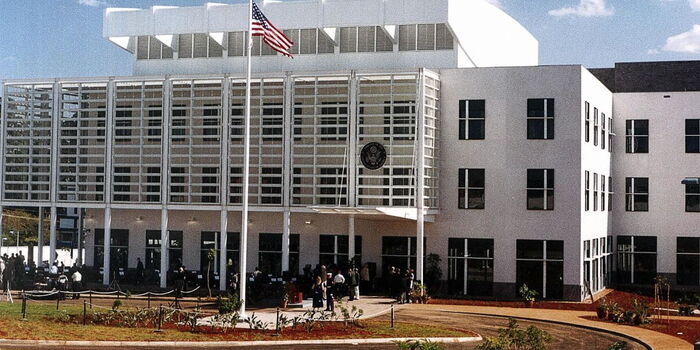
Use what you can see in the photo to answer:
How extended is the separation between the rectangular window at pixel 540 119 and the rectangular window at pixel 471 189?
298 cm

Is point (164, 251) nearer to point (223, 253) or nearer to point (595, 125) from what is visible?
point (223, 253)

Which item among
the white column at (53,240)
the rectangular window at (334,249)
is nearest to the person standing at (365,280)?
the rectangular window at (334,249)

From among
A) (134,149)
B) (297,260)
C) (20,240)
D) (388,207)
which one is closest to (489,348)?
(388,207)

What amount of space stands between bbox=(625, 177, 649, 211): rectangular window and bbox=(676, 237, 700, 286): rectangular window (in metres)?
2.65

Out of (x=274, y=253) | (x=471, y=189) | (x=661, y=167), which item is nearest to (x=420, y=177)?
(x=471, y=189)

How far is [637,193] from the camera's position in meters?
51.7

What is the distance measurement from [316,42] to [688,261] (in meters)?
23.0

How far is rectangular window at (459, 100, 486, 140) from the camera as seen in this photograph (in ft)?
144

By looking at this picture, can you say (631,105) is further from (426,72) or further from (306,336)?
(306,336)

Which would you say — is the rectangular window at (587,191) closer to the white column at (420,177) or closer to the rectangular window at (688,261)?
the white column at (420,177)

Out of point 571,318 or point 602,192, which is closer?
point 571,318

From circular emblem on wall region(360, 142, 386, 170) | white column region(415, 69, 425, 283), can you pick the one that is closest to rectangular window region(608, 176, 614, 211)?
white column region(415, 69, 425, 283)

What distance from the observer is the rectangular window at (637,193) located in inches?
2023

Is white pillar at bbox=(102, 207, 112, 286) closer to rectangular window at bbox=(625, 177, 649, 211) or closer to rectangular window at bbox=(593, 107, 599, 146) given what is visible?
rectangular window at bbox=(593, 107, 599, 146)
